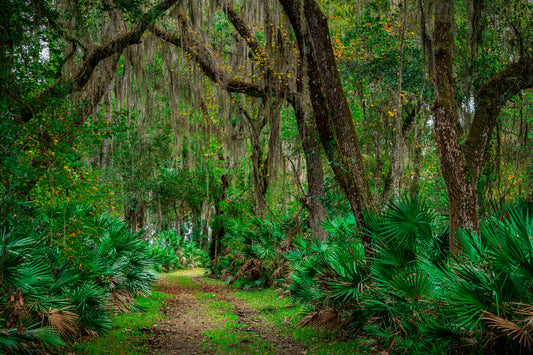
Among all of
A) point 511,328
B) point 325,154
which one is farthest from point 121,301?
point 511,328

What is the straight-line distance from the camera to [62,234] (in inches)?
215

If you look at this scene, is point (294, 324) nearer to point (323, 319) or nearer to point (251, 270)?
point (323, 319)

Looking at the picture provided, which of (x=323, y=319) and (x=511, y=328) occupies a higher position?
(x=511, y=328)

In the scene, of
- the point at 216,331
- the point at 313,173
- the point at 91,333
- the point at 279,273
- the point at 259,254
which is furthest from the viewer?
the point at 259,254

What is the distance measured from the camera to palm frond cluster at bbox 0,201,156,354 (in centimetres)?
439

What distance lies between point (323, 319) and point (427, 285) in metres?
2.05

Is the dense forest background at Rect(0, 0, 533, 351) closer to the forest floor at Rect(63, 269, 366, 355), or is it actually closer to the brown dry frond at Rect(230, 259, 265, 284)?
the brown dry frond at Rect(230, 259, 265, 284)

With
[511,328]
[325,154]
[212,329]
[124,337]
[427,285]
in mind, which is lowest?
[212,329]

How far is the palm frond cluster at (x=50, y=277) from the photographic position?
14.4 ft

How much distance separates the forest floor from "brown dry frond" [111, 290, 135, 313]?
160 mm

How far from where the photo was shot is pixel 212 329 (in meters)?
7.45

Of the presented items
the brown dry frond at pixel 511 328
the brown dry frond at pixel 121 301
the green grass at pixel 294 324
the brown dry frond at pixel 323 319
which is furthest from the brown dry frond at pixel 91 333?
the brown dry frond at pixel 511 328

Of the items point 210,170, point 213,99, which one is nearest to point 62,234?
point 213,99

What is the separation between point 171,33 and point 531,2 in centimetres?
804
